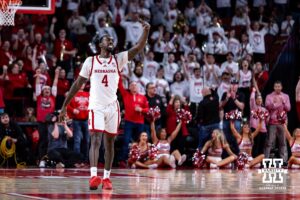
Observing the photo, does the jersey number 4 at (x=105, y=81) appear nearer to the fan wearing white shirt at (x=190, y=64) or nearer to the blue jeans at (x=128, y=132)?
the blue jeans at (x=128, y=132)

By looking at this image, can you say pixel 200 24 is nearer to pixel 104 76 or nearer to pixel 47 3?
pixel 47 3

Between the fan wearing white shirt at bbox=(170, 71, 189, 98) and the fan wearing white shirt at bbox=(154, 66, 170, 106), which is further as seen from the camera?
the fan wearing white shirt at bbox=(170, 71, 189, 98)

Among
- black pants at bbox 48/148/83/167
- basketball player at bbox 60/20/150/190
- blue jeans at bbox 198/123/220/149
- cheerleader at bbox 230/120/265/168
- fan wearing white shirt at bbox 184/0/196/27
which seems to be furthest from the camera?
fan wearing white shirt at bbox 184/0/196/27

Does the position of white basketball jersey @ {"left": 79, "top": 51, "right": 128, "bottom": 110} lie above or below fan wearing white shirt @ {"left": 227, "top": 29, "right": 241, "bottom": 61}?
below

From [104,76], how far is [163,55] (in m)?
15.5

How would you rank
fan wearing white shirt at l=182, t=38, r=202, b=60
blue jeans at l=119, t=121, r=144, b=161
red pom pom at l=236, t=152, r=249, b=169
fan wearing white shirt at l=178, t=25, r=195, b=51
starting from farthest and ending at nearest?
1. fan wearing white shirt at l=178, t=25, r=195, b=51
2. fan wearing white shirt at l=182, t=38, r=202, b=60
3. blue jeans at l=119, t=121, r=144, b=161
4. red pom pom at l=236, t=152, r=249, b=169

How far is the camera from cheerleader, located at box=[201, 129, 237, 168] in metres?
24.2

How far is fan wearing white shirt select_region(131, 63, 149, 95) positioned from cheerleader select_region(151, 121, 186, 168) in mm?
2217

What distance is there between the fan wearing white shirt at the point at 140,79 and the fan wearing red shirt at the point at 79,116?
9.85 feet

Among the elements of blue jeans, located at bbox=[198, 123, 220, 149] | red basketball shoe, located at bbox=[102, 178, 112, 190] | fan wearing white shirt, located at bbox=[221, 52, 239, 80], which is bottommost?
red basketball shoe, located at bbox=[102, 178, 112, 190]

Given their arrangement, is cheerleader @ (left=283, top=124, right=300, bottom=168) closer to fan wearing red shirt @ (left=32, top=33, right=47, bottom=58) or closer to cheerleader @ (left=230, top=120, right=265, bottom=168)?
cheerleader @ (left=230, top=120, right=265, bottom=168)

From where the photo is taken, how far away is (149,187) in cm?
1500

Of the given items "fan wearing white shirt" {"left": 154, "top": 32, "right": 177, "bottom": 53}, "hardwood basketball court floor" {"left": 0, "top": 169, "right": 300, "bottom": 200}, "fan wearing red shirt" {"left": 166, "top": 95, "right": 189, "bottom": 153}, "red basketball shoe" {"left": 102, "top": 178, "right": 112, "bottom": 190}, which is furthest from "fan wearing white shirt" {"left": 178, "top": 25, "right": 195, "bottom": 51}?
"red basketball shoe" {"left": 102, "top": 178, "right": 112, "bottom": 190}

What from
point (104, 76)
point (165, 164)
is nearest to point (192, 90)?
point (165, 164)
